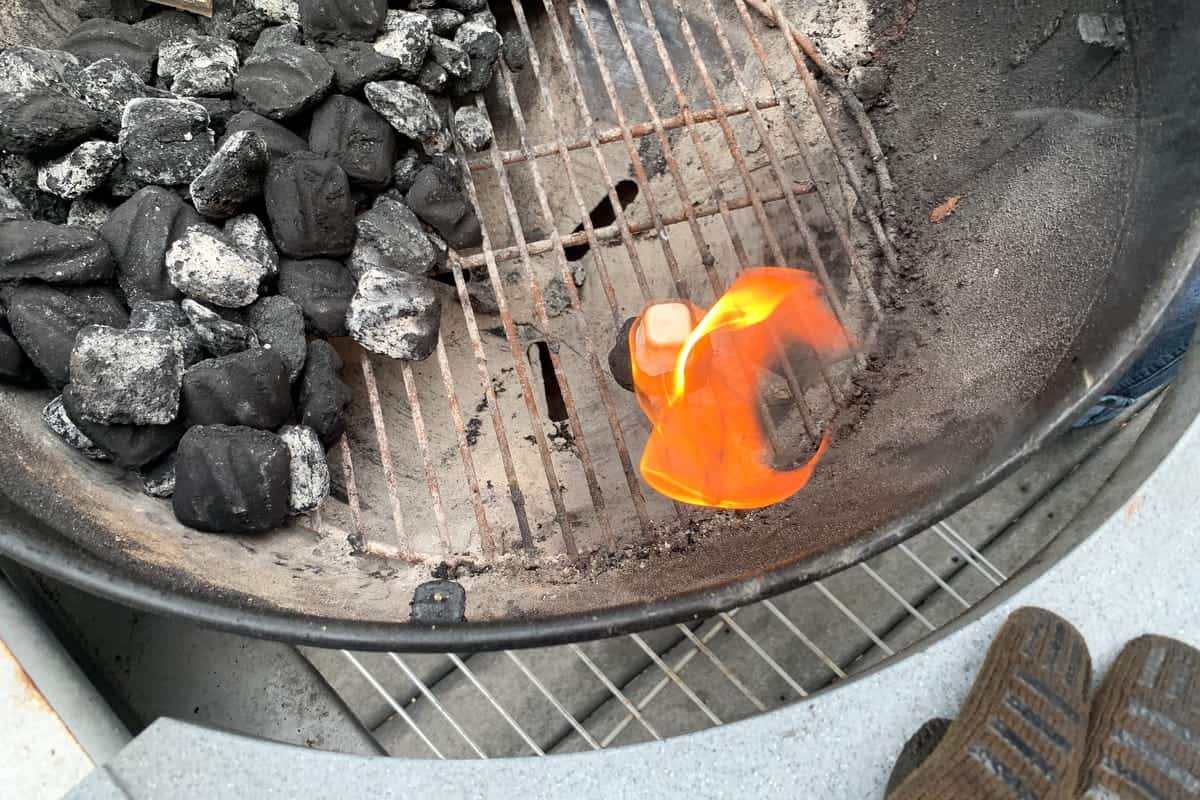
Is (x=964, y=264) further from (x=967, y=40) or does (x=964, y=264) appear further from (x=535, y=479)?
(x=535, y=479)

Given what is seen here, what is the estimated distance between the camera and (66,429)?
117cm

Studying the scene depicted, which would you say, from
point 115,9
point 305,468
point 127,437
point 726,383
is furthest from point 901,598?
point 115,9

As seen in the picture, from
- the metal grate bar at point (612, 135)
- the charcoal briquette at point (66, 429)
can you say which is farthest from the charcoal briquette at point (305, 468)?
the metal grate bar at point (612, 135)

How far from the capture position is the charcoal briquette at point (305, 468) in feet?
4.02

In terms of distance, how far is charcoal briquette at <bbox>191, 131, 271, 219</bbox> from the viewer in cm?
123

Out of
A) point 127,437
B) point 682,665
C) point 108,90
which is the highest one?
point 108,90

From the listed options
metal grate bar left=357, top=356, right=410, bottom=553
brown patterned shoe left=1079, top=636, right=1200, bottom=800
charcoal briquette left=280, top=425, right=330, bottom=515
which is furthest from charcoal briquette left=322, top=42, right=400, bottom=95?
brown patterned shoe left=1079, top=636, right=1200, bottom=800

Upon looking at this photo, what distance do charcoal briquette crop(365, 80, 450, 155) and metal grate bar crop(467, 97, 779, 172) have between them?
0.12 metres

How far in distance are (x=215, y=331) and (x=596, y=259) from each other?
59 centimetres

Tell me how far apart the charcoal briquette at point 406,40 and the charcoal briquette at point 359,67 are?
17 mm

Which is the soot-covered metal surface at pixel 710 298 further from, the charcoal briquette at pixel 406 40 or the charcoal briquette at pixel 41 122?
the charcoal briquette at pixel 41 122

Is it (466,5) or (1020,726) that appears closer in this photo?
(1020,726)

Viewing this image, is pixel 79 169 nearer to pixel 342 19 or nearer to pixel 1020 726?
pixel 342 19

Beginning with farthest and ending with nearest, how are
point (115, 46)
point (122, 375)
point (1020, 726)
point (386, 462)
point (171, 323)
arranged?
1. point (115, 46)
2. point (386, 462)
3. point (171, 323)
4. point (122, 375)
5. point (1020, 726)
